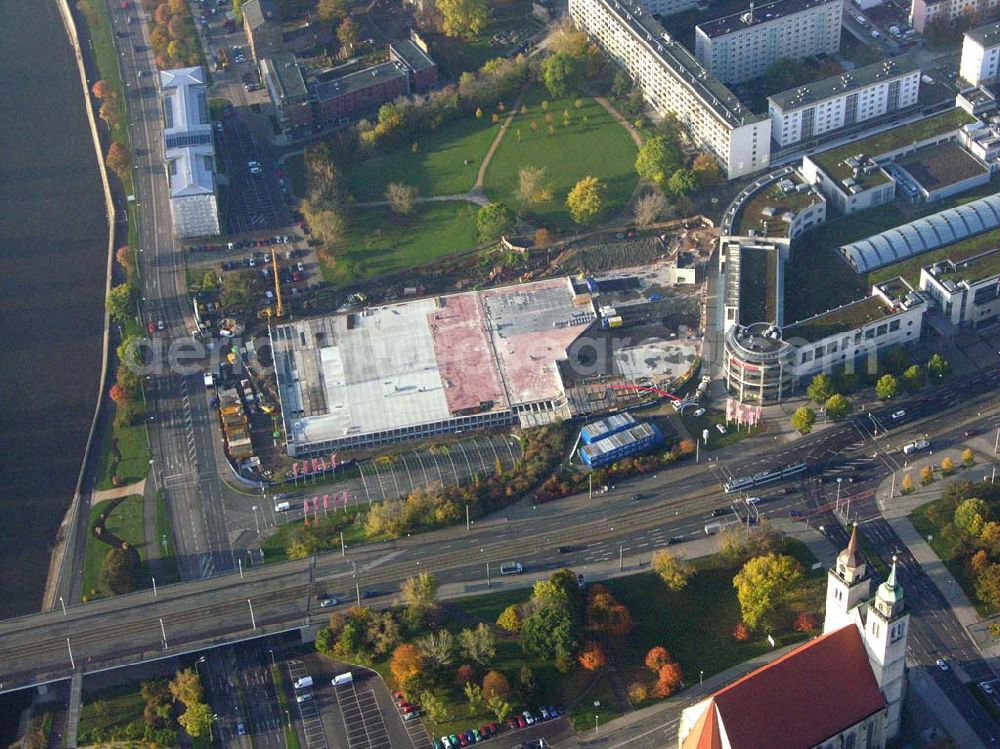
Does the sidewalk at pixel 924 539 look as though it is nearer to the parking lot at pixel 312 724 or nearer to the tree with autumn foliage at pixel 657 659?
the tree with autumn foliage at pixel 657 659

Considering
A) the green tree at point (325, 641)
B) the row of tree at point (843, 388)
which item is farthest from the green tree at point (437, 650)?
the row of tree at point (843, 388)

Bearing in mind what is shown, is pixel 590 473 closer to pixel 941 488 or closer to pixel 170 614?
pixel 941 488

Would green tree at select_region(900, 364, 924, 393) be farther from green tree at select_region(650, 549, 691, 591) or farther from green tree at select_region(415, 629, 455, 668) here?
green tree at select_region(415, 629, 455, 668)

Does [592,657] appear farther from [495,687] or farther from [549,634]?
[495,687]

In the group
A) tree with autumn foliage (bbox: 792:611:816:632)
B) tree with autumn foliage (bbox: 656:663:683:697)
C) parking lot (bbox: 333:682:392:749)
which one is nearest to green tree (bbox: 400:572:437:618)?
parking lot (bbox: 333:682:392:749)

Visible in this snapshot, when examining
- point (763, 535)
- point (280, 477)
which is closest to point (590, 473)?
point (763, 535)

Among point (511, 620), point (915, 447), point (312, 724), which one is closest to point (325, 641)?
point (312, 724)

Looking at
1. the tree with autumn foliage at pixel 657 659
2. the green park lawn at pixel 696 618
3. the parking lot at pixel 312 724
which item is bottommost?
the parking lot at pixel 312 724
